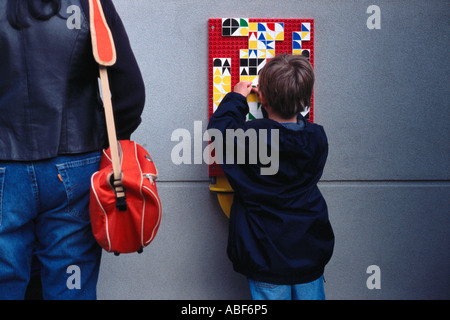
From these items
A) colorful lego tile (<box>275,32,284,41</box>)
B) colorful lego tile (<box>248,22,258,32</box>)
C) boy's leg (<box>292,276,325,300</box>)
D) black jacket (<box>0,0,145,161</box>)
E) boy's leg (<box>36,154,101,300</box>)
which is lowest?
boy's leg (<box>292,276,325,300</box>)

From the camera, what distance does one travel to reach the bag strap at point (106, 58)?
3.98 ft

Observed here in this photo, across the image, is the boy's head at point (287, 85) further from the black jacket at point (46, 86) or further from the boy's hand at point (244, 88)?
the black jacket at point (46, 86)

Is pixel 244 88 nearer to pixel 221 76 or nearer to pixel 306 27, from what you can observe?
pixel 221 76

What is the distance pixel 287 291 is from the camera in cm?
155

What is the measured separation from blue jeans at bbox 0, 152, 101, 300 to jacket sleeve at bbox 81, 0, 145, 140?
182mm

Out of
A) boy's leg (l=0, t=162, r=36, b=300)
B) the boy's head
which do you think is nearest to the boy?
the boy's head

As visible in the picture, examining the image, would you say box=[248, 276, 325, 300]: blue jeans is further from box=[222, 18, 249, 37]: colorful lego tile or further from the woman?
box=[222, 18, 249, 37]: colorful lego tile

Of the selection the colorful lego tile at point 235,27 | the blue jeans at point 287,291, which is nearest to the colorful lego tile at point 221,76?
the colorful lego tile at point 235,27

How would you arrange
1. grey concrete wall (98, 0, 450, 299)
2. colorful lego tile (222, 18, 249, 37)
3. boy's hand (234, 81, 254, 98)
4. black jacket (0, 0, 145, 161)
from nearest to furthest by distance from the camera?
black jacket (0, 0, 145, 161) → boy's hand (234, 81, 254, 98) → colorful lego tile (222, 18, 249, 37) → grey concrete wall (98, 0, 450, 299)

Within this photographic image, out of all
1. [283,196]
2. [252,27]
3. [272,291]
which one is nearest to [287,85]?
[283,196]

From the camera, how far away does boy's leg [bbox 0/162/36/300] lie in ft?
3.91

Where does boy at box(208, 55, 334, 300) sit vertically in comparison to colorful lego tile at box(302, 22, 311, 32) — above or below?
below

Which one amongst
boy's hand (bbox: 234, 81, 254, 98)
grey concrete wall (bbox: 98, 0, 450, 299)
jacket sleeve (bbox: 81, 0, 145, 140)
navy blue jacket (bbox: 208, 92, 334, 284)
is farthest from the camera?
grey concrete wall (bbox: 98, 0, 450, 299)

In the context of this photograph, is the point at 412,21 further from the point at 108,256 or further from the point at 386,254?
the point at 108,256
